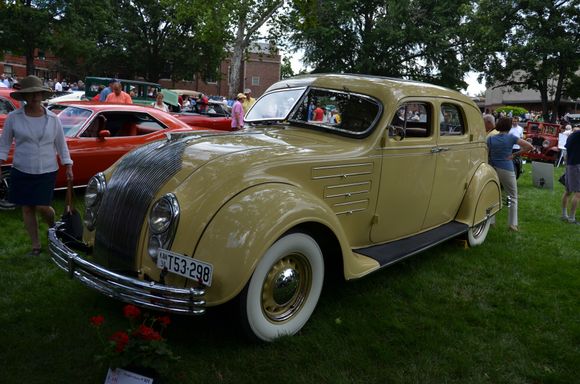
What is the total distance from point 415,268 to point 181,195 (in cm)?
301

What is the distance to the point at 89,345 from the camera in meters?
3.16

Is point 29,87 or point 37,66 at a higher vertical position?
point 37,66

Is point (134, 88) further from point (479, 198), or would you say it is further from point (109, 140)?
point (479, 198)

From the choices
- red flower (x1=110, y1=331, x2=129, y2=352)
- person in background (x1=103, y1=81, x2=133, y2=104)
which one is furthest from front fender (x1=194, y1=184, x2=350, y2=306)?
person in background (x1=103, y1=81, x2=133, y2=104)

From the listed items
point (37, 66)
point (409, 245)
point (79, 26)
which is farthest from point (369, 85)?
point (37, 66)

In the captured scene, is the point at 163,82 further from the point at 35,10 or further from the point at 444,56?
the point at 444,56

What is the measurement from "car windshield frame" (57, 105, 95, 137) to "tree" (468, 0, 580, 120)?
25.0 m

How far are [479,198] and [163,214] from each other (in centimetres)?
410

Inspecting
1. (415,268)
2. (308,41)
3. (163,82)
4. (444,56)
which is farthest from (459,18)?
(163,82)

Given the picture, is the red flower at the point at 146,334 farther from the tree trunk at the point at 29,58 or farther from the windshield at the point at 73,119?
the tree trunk at the point at 29,58

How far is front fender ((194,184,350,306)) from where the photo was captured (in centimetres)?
280

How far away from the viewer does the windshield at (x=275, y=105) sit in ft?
15.8

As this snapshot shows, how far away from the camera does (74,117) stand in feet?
22.8

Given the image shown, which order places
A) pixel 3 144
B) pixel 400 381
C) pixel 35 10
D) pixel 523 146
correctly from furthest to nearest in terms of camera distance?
pixel 35 10 < pixel 523 146 < pixel 3 144 < pixel 400 381
